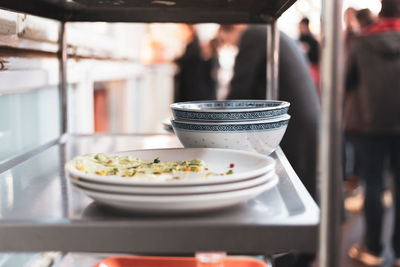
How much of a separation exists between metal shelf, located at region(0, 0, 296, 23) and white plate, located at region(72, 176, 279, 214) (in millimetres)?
466

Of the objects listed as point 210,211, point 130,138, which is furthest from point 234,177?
point 130,138

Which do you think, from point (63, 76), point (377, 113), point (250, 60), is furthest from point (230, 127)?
point (377, 113)

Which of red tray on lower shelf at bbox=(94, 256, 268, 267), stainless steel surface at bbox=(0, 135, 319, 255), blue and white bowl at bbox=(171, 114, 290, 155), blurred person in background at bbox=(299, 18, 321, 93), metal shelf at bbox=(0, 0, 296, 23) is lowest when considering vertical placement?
red tray on lower shelf at bbox=(94, 256, 268, 267)

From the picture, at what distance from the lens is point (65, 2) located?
944 mm

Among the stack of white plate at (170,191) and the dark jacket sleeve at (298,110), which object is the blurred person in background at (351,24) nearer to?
the dark jacket sleeve at (298,110)

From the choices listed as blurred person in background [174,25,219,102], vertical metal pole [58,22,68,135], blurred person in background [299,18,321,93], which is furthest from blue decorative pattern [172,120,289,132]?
blurred person in background [299,18,321,93]

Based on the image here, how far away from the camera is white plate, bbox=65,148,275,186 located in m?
0.50

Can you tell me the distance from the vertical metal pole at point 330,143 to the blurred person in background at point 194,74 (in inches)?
125

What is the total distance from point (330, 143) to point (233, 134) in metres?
0.24

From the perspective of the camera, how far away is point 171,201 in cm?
49

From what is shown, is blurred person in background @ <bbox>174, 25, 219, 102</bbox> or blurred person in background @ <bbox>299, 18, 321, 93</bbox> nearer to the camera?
blurred person in background @ <bbox>174, 25, 219, 102</bbox>

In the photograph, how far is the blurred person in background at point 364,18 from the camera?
3438 mm

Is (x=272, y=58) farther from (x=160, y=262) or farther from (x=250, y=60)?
(x=250, y=60)

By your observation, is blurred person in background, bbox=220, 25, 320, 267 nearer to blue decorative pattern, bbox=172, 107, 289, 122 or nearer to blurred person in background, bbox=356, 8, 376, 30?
blue decorative pattern, bbox=172, 107, 289, 122
